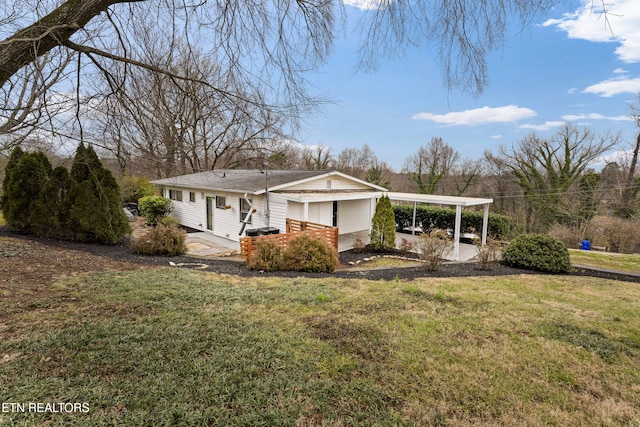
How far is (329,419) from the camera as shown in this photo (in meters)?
2.09

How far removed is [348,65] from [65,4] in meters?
2.56

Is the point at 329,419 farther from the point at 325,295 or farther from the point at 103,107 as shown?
the point at 103,107

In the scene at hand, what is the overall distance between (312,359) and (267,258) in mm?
4986

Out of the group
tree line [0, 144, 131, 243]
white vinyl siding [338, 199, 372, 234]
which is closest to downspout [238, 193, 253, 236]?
tree line [0, 144, 131, 243]

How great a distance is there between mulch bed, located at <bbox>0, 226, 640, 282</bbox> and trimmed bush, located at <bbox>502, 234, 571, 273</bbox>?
34 centimetres

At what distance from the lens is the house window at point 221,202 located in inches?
539

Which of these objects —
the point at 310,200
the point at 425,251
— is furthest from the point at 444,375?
the point at 310,200

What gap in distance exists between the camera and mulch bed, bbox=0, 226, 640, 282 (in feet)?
20.5

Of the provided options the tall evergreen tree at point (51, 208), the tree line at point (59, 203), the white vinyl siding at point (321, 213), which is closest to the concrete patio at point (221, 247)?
the white vinyl siding at point (321, 213)

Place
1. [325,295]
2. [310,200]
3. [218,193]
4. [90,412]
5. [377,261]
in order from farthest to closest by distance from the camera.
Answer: [218,193], [310,200], [377,261], [325,295], [90,412]

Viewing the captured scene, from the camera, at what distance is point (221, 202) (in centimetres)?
1391

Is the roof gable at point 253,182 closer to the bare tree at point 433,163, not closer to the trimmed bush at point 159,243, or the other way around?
the trimmed bush at point 159,243

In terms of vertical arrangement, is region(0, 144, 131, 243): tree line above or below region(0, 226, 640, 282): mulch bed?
above

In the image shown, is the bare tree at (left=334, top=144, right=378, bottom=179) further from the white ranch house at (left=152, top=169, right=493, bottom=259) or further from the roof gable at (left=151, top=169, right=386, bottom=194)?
the roof gable at (left=151, top=169, right=386, bottom=194)
